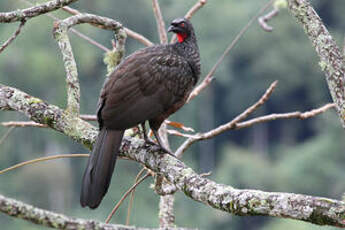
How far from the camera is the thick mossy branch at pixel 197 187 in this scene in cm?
246

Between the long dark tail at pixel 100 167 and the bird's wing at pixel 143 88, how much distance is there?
0.10 m

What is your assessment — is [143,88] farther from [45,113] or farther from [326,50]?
[326,50]

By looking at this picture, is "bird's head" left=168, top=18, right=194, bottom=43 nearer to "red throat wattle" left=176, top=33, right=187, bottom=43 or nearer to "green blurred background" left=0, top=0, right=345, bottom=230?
"red throat wattle" left=176, top=33, right=187, bottom=43

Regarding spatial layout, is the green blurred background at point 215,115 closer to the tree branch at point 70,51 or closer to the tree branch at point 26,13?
the tree branch at point 70,51

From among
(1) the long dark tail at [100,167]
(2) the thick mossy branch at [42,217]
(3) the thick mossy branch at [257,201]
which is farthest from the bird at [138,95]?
(2) the thick mossy branch at [42,217]

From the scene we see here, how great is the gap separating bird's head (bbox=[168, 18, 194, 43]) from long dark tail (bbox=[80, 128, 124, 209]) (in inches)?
47.5

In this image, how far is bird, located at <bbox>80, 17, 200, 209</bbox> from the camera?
364 cm

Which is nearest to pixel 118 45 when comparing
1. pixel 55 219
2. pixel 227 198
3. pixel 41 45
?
pixel 227 198

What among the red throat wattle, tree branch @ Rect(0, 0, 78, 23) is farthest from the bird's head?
tree branch @ Rect(0, 0, 78, 23)

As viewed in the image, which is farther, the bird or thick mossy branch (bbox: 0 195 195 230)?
the bird

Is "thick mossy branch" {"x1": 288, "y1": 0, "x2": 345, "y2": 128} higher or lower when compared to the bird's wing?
lower

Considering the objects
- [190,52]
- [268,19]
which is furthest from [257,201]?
[268,19]

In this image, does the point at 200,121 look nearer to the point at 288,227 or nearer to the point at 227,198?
the point at 288,227

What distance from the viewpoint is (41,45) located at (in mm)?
60156
